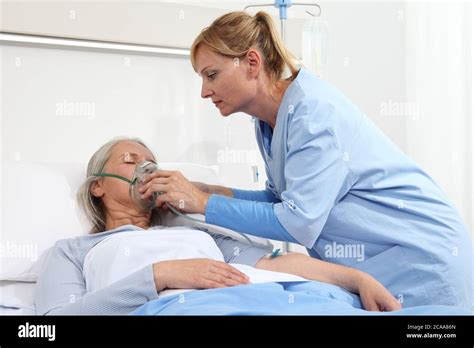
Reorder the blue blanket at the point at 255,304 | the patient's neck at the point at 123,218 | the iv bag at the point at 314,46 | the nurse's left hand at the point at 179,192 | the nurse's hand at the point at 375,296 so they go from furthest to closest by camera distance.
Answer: the iv bag at the point at 314,46, the patient's neck at the point at 123,218, the nurse's left hand at the point at 179,192, the nurse's hand at the point at 375,296, the blue blanket at the point at 255,304

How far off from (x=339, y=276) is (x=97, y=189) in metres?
0.90

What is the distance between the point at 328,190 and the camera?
1.93 metres

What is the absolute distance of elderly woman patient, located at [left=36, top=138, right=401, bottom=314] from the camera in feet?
5.57

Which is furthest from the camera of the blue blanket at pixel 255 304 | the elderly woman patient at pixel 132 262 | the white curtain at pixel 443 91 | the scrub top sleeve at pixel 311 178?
the white curtain at pixel 443 91

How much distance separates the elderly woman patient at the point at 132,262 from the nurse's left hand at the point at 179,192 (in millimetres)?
55

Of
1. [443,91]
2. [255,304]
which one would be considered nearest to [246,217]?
[255,304]

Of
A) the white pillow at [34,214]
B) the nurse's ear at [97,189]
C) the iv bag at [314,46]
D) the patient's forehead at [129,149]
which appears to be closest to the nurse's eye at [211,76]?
the patient's forehead at [129,149]

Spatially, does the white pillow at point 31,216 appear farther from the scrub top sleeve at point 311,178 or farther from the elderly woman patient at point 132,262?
the scrub top sleeve at point 311,178

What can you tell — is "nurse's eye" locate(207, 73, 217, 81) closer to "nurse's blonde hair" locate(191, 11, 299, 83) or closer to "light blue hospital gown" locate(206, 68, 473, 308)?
"nurse's blonde hair" locate(191, 11, 299, 83)

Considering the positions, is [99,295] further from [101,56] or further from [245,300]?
[101,56]

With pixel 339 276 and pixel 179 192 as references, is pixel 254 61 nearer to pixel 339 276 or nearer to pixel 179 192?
pixel 179 192

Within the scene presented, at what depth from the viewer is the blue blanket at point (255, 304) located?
59.3 inches

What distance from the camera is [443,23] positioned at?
355 cm

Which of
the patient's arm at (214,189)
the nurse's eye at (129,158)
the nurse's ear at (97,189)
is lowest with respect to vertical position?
the patient's arm at (214,189)
